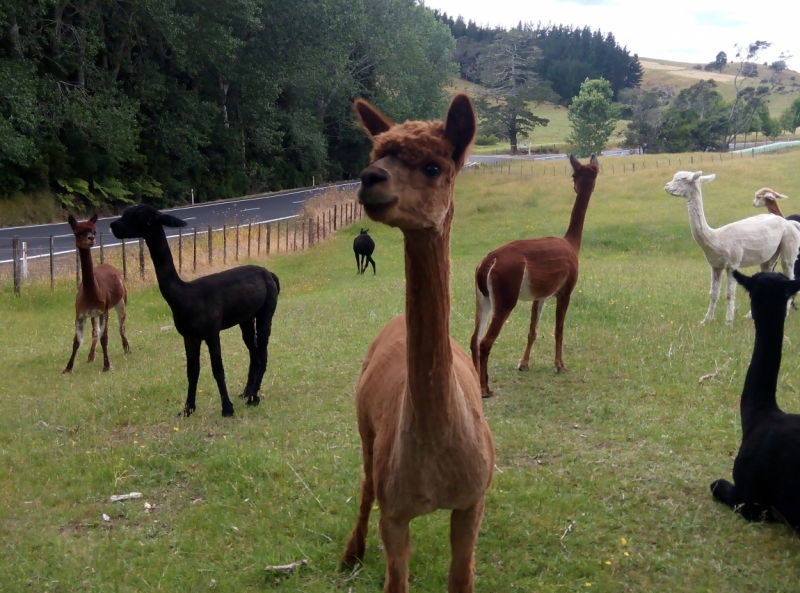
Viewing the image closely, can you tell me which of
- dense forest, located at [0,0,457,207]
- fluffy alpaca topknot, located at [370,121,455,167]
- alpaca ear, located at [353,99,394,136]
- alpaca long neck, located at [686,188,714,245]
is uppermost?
dense forest, located at [0,0,457,207]

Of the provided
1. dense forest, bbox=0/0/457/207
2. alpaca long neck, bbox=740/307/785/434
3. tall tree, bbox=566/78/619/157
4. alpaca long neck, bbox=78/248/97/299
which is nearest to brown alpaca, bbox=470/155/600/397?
alpaca long neck, bbox=740/307/785/434

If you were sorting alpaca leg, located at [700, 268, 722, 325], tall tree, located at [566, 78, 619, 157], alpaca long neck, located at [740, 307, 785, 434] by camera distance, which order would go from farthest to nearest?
tall tree, located at [566, 78, 619, 157], alpaca leg, located at [700, 268, 722, 325], alpaca long neck, located at [740, 307, 785, 434]

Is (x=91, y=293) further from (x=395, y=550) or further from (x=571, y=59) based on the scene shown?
(x=571, y=59)

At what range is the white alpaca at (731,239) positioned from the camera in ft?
32.2

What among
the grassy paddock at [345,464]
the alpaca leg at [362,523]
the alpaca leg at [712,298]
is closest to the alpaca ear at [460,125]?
the alpaca leg at [362,523]

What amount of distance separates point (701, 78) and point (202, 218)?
4858 inches

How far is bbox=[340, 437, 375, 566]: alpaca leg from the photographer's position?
3.96 meters

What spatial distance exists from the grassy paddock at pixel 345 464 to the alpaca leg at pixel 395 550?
889mm

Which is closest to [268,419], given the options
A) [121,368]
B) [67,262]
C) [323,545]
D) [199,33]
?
[323,545]

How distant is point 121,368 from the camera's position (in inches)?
385

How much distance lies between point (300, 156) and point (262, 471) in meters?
42.9

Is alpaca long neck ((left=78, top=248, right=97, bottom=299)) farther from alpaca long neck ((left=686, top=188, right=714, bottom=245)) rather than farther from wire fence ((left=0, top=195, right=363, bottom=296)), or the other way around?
alpaca long neck ((left=686, top=188, right=714, bottom=245))

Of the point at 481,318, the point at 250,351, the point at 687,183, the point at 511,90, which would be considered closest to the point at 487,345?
the point at 481,318

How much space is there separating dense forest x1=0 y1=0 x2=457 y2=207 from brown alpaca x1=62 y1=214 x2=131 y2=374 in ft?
52.2
